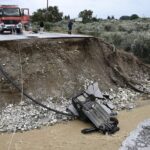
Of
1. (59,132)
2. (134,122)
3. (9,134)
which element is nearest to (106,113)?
(134,122)

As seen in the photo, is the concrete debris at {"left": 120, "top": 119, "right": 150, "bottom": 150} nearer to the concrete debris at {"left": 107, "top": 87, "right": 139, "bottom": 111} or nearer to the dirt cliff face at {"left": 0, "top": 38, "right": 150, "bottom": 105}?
the concrete debris at {"left": 107, "top": 87, "right": 139, "bottom": 111}

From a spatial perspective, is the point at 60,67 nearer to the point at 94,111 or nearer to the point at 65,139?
the point at 94,111

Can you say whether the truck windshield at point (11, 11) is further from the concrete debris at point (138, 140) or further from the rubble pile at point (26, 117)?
the concrete debris at point (138, 140)

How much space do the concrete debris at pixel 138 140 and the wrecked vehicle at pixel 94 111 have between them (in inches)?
36.8

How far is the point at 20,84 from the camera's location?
730 inches

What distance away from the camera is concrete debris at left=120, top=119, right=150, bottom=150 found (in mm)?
13703

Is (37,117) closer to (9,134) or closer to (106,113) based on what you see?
(9,134)

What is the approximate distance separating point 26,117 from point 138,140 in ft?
16.1

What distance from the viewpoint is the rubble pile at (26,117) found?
647 inches

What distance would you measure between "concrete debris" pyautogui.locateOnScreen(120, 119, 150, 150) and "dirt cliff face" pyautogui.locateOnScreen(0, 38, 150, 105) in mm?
4477

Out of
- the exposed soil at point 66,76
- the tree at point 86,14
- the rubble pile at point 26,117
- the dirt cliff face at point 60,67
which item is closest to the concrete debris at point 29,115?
the rubble pile at point 26,117

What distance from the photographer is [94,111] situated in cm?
1703

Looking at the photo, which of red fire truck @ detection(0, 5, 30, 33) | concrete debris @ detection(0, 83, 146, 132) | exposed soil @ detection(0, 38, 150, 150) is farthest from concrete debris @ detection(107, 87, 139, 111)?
red fire truck @ detection(0, 5, 30, 33)

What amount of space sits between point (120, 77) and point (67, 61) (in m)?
3.05
